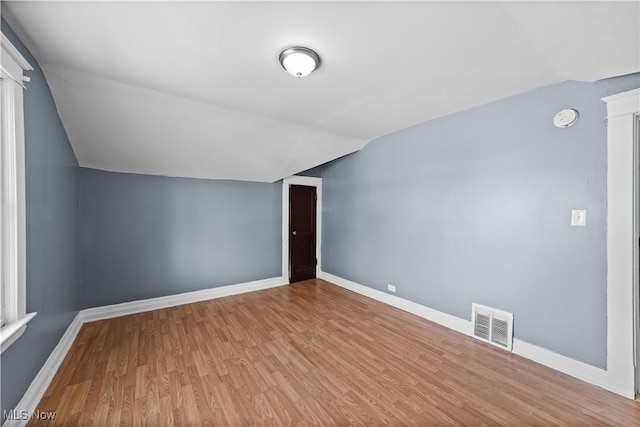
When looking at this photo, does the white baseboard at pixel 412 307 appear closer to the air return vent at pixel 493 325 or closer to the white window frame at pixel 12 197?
the air return vent at pixel 493 325

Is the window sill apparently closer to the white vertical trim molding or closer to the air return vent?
the air return vent

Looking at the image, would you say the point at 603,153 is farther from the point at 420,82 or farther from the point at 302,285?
the point at 302,285

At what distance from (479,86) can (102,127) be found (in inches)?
141

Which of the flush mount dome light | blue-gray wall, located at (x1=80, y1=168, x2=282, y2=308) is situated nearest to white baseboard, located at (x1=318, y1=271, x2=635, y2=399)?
blue-gray wall, located at (x1=80, y1=168, x2=282, y2=308)

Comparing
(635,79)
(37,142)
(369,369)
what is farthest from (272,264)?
(635,79)

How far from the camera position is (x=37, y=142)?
1720 mm

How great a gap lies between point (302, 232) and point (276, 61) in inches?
130

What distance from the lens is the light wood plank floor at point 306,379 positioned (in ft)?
5.22

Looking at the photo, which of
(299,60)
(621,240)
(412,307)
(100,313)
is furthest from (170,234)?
(621,240)

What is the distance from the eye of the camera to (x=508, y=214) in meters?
2.35

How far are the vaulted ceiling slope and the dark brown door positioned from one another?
71.8 inches

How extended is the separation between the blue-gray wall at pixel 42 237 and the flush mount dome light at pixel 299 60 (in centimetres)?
152

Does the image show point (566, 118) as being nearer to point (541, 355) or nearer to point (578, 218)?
point (578, 218)

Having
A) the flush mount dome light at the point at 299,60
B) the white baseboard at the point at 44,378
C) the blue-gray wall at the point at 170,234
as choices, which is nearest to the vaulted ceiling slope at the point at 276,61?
the flush mount dome light at the point at 299,60
